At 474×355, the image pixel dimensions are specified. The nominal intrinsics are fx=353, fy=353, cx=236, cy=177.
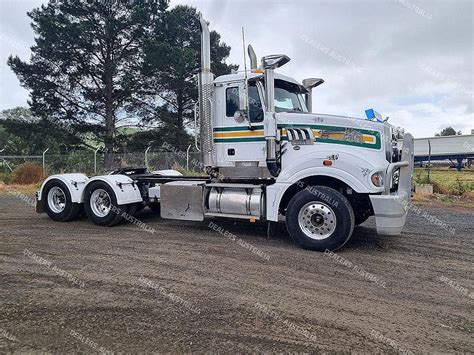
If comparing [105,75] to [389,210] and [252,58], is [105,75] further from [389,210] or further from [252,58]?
[389,210]

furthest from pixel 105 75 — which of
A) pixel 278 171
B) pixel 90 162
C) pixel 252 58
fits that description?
pixel 278 171

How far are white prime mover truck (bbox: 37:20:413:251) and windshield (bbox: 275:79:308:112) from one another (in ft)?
0.08

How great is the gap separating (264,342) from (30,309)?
242cm

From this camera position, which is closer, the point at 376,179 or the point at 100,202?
the point at 376,179

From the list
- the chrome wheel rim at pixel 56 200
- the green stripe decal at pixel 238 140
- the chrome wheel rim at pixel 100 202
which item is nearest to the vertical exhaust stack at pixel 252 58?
the green stripe decal at pixel 238 140

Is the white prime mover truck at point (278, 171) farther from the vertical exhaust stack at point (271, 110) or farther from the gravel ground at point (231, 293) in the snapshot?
the gravel ground at point (231, 293)

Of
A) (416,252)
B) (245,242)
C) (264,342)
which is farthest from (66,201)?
(416,252)

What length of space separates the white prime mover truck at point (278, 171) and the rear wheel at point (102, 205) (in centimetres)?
2

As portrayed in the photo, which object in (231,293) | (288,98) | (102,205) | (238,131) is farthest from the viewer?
(102,205)

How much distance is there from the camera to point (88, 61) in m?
22.4

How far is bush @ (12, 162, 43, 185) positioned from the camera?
17328 mm

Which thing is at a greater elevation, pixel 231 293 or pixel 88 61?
pixel 88 61

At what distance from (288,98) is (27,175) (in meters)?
15.5

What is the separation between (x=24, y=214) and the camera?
9.34m
